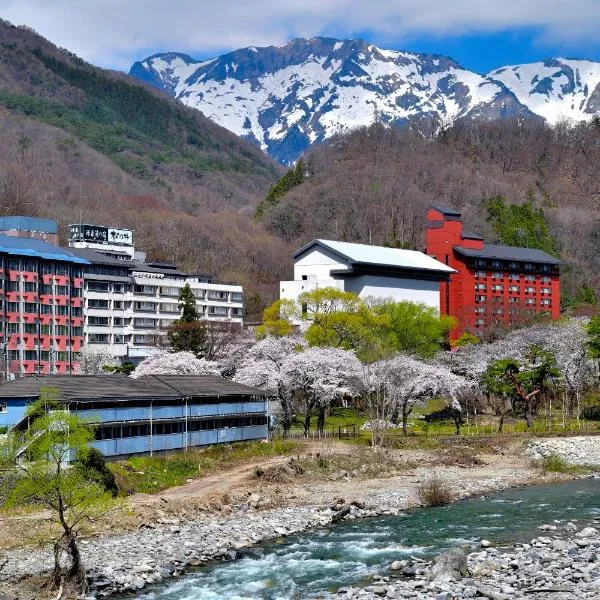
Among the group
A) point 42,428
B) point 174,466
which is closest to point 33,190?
point 174,466

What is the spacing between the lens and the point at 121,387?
148ft

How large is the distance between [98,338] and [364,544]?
65.9m

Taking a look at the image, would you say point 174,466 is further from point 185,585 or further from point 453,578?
point 453,578

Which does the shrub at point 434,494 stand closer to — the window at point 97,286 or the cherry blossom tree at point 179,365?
the cherry blossom tree at point 179,365

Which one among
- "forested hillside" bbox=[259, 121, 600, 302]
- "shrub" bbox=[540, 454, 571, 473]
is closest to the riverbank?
"shrub" bbox=[540, 454, 571, 473]

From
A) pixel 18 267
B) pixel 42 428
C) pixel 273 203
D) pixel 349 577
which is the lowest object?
pixel 349 577

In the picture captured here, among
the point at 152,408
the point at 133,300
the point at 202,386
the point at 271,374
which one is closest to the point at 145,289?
the point at 133,300

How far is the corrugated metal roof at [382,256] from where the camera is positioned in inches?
3898

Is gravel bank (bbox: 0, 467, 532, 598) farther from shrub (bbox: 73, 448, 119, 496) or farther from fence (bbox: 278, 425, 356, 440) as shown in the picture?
fence (bbox: 278, 425, 356, 440)

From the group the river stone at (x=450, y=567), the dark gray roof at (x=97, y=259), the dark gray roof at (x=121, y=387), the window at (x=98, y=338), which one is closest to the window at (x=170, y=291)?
the dark gray roof at (x=97, y=259)

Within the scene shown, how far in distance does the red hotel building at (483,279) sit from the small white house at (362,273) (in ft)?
25.9

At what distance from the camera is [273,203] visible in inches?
7279

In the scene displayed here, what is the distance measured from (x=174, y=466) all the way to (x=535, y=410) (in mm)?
37536

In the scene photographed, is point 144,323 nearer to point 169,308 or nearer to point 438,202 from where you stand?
point 169,308
